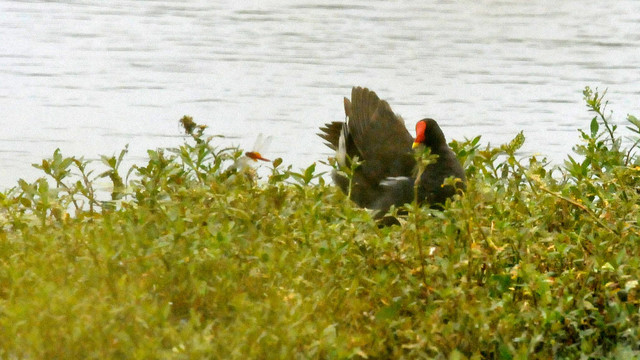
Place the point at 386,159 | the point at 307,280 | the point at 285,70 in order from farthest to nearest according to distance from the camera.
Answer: the point at 285,70, the point at 386,159, the point at 307,280

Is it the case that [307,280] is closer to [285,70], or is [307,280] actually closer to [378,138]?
[378,138]

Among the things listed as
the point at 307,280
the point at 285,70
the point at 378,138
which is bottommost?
the point at 307,280

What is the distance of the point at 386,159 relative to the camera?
662 centimetres

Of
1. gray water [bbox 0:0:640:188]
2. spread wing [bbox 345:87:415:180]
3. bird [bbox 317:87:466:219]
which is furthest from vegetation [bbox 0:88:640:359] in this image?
gray water [bbox 0:0:640:188]

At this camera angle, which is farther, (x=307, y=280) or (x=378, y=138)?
(x=378, y=138)

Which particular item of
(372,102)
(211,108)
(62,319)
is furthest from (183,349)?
(211,108)

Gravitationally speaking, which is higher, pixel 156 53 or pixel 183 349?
pixel 156 53

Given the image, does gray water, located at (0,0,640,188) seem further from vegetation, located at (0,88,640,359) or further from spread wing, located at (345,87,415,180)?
vegetation, located at (0,88,640,359)

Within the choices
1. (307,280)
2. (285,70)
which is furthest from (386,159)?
(285,70)

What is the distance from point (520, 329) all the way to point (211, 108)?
5341mm

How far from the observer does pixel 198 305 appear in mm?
4191

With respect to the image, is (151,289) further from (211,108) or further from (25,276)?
(211,108)

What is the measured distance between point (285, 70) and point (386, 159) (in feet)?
13.7

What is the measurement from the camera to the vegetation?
143 inches
